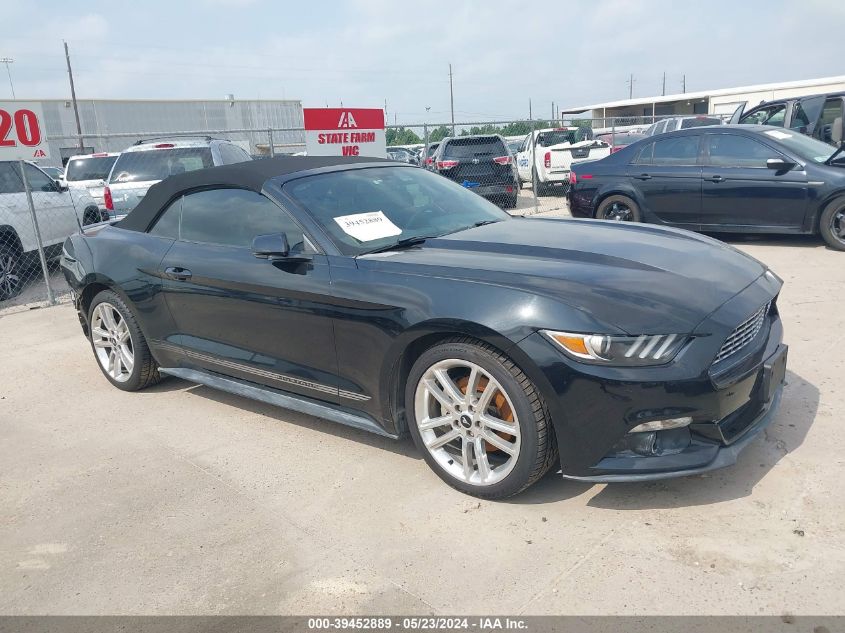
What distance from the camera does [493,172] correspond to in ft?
44.7

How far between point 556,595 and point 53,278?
31.6 feet

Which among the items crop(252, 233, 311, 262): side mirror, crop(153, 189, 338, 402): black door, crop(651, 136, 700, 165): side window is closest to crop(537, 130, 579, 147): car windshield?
crop(651, 136, 700, 165): side window

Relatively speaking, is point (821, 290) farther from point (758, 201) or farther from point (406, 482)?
point (406, 482)

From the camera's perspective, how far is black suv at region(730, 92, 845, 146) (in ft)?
35.6

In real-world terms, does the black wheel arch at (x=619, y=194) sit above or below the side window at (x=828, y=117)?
below

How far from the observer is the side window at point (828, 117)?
10.8m

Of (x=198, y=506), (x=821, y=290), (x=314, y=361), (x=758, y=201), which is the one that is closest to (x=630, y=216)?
(x=758, y=201)

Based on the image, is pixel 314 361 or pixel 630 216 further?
pixel 630 216

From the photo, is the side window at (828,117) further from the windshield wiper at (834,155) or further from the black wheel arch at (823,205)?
the black wheel arch at (823,205)

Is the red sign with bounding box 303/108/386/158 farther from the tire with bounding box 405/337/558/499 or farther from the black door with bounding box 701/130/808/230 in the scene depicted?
the tire with bounding box 405/337/558/499

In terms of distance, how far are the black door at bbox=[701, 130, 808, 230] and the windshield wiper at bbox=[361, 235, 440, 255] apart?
5.82 metres

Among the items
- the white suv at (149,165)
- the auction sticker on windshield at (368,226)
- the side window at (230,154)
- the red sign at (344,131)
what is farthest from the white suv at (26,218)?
the auction sticker on windshield at (368,226)

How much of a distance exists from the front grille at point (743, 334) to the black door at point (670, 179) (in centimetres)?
574

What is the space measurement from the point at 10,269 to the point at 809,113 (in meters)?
11.9
